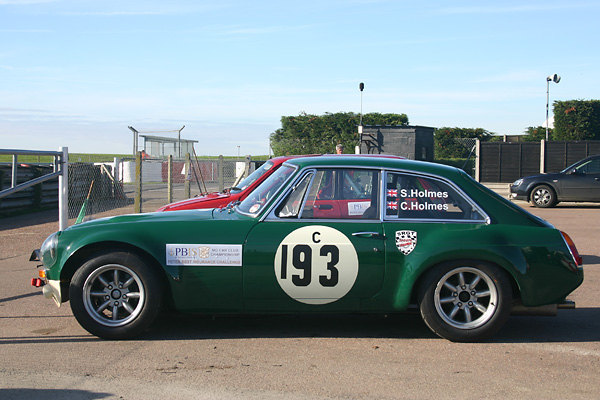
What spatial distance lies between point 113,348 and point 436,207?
8.87 feet

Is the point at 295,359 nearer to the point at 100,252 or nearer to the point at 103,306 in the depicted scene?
the point at 103,306

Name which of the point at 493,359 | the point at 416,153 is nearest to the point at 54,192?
the point at 416,153

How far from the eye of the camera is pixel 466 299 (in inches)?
201

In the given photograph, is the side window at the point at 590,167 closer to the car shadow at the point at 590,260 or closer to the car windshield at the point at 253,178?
the car shadow at the point at 590,260

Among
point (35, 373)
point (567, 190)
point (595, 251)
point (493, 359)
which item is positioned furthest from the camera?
point (567, 190)

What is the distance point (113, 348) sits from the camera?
4.88m

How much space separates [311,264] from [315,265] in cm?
3

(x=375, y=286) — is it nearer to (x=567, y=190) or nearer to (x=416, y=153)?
(x=567, y=190)

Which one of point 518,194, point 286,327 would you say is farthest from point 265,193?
point 518,194

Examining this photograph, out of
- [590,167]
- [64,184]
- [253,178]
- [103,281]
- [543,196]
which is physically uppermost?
[590,167]

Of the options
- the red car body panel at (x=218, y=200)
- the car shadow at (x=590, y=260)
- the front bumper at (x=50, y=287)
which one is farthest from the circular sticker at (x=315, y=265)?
the car shadow at (x=590, y=260)

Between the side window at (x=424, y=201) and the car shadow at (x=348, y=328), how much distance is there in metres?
0.81

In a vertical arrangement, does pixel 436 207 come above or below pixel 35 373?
above

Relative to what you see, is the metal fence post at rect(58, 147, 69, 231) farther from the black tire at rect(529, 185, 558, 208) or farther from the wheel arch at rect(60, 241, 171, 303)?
the black tire at rect(529, 185, 558, 208)
